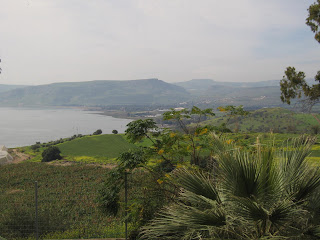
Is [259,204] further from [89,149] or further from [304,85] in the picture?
[89,149]

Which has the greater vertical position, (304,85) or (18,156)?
(304,85)

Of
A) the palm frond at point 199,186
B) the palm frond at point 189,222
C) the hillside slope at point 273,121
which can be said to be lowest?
the hillside slope at point 273,121

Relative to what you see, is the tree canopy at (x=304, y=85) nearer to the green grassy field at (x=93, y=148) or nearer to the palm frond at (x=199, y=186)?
the palm frond at (x=199, y=186)

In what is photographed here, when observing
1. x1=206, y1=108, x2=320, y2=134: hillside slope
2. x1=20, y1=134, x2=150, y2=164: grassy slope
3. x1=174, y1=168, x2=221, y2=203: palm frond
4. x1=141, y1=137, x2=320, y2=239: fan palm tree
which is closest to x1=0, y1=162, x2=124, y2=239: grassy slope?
x1=174, y1=168, x2=221, y2=203: palm frond

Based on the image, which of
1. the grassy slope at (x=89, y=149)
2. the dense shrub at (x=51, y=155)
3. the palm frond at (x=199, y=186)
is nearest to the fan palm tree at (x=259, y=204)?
the palm frond at (x=199, y=186)

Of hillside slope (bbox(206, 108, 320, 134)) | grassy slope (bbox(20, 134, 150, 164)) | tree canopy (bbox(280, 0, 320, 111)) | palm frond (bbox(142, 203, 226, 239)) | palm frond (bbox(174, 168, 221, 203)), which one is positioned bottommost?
grassy slope (bbox(20, 134, 150, 164))

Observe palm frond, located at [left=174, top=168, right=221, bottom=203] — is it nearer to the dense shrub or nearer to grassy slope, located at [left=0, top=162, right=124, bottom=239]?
grassy slope, located at [left=0, top=162, right=124, bottom=239]

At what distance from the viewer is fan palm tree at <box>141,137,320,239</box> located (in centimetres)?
239

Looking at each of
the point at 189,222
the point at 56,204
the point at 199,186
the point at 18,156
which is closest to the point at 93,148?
the point at 18,156

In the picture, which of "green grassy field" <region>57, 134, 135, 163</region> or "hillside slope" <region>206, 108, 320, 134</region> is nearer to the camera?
"green grassy field" <region>57, 134, 135, 163</region>

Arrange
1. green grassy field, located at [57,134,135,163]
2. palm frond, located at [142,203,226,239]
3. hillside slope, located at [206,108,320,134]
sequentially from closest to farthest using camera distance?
palm frond, located at [142,203,226,239], green grassy field, located at [57,134,135,163], hillside slope, located at [206,108,320,134]

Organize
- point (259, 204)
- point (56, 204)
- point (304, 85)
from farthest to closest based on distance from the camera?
point (56, 204)
point (304, 85)
point (259, 204)

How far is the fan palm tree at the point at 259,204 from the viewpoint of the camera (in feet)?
7.86

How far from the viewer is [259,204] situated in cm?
242
